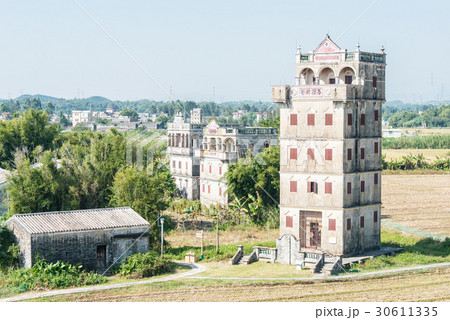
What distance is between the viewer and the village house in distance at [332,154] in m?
43.6

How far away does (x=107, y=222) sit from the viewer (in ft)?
134

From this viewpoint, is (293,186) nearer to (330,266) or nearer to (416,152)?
(330,266)

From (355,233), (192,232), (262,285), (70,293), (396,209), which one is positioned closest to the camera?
(70,293)

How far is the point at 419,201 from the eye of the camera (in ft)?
237

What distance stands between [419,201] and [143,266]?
40.1 m

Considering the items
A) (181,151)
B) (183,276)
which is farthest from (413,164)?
(183,276)

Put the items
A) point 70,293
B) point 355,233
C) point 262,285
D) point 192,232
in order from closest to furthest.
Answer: point 70,293
point 262,285
point 355,233
point 192,232

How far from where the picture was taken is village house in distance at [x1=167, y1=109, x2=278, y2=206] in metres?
68.8

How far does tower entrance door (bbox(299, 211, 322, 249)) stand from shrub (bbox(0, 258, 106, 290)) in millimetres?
13183

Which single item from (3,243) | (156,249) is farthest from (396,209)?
(3,243)

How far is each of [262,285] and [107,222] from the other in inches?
380

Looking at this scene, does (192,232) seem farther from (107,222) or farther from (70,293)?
(70,293)

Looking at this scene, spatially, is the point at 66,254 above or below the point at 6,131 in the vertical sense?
below

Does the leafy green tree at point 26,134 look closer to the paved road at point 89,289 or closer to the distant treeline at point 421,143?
the paved road at point 89,289
